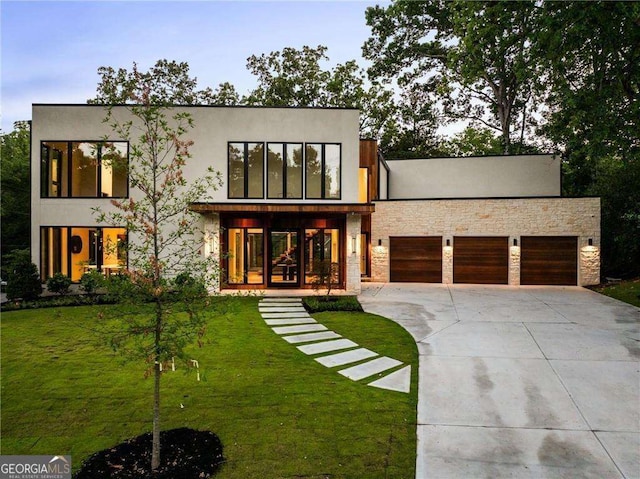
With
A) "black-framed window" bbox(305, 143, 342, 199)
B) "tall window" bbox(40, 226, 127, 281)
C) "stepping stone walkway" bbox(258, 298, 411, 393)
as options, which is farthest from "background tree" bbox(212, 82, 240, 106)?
"stepping stone walkway" bbox(258, 298, 411, 393)

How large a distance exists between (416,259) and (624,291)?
742cm

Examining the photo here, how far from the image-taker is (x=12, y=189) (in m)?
18.5

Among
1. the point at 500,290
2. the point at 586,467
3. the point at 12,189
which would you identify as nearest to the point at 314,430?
the point at 586,467

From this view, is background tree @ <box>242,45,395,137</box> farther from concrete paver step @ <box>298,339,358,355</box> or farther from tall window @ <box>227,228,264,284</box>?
concrete paver step @ <box>298,339,358,355</box>

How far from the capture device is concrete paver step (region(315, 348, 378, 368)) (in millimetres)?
6691

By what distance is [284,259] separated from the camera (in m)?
14.6

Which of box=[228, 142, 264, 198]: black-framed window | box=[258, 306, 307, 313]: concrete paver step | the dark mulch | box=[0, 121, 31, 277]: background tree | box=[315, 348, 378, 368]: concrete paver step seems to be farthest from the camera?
box=[0, 121, 31, 277]: background tree

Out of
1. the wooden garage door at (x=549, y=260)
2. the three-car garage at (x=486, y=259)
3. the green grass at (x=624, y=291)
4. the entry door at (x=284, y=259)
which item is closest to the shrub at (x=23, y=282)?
the entry door at (x=284, y=259)

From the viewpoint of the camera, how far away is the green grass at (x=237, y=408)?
387 cm

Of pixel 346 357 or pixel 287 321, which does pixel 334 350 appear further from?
pixel 287 321

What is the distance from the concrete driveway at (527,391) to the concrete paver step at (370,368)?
0.56 metres

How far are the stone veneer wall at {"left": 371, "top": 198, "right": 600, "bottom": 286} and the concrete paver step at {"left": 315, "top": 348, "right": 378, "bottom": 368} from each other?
1015 centimetres

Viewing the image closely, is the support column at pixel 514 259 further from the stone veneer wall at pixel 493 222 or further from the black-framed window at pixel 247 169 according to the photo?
the black-framed window at pixel 247 169

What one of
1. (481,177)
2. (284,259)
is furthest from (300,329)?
(481,177)
